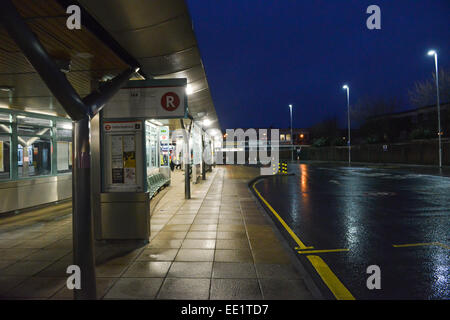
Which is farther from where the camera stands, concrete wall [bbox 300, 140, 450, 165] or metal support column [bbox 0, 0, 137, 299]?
concrete wall [bbox 300, 140, 450, 165]

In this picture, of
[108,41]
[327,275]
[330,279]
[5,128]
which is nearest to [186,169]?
[5,128]

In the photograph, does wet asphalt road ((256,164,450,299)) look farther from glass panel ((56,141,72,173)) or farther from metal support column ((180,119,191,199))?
glass panel ((56,141,72,173))

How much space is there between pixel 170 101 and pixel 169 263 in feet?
9.08

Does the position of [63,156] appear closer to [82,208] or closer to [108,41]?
[108,41]

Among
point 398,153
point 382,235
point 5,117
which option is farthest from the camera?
point 398,153

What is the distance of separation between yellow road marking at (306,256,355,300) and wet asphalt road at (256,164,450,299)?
0.09 m

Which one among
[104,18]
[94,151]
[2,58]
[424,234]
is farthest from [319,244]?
[2,58]

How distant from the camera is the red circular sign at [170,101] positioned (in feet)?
17.8

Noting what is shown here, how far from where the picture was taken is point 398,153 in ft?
126

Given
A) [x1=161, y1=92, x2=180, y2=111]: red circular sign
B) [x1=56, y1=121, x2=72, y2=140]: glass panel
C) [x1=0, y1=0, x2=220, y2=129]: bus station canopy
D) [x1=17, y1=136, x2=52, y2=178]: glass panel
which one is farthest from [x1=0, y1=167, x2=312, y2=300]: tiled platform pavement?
[x1=56, y1=121, x2=72, y2=140]: glass panel

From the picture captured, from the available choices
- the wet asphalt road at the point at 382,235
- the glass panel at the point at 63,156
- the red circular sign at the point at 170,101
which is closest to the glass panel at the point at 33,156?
the glass panel at the point at 63,156

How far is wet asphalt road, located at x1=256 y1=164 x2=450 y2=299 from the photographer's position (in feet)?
Result: 13.4

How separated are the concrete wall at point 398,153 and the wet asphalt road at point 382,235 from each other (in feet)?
80.3

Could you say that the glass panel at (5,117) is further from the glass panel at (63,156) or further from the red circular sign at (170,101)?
the red circular sign at (170,101)
